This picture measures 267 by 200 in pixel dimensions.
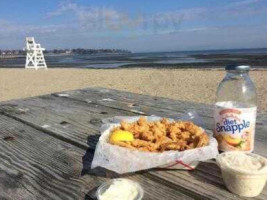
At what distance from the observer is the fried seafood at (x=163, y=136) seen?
133cm

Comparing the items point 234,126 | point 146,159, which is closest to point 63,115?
point 146,159

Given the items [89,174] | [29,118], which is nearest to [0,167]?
[89,174]

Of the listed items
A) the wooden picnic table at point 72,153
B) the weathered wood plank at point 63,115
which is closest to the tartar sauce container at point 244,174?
the wooden picnic table at point 72,153

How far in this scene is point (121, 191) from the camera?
114 centimetres

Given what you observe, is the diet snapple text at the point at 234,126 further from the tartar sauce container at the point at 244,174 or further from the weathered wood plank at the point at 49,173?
the weathered wood plank at the point at 49,173

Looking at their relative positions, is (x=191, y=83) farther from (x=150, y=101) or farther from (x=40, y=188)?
(x=40, y=188)

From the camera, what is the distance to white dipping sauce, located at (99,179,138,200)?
1.10 meters

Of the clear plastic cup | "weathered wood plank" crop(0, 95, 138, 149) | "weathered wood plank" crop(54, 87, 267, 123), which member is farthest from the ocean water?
the clear plastic cup

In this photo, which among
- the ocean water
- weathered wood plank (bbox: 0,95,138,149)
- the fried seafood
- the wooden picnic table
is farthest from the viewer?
the ocean water

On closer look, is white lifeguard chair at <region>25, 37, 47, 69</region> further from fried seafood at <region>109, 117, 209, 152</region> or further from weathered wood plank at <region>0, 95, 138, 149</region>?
fried seafood at <region>109, 117, 209, 152</region>

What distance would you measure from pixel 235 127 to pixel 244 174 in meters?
0.31

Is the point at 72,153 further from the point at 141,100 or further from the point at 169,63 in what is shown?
the point at 169,63

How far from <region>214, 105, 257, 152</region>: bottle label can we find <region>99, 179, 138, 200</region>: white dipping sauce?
448 millimetres

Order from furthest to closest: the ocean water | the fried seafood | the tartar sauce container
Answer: the ocean water
the fried seafood
the tartar sauce container
